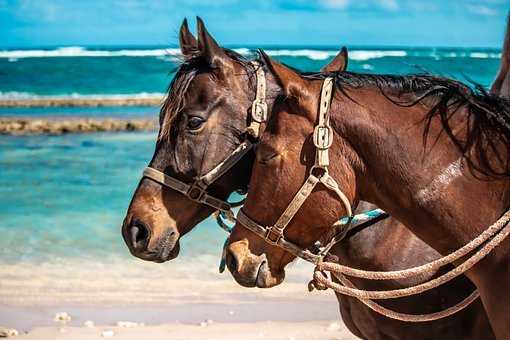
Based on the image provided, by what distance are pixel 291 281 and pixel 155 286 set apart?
1180 millimetres

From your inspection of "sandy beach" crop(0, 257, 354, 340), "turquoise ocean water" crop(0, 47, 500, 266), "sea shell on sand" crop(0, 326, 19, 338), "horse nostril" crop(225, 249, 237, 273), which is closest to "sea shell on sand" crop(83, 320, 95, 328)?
"sandy beach" crop(0, 257, 354, 340)

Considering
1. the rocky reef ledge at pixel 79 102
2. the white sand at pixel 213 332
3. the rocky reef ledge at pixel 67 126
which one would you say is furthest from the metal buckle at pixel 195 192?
the rocky reef ledge at pixel 79 102

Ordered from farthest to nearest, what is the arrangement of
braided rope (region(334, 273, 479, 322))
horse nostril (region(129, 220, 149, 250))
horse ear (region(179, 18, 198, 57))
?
1. horse ear (region(179, 18, 198, 57))
2. horse nostril (region(129, 220, 149, 250))
3. braided rope (region(334, 273, 479, 322))

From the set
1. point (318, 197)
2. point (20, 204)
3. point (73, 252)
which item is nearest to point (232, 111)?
point (318, 197)

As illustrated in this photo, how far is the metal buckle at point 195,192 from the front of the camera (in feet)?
10.7

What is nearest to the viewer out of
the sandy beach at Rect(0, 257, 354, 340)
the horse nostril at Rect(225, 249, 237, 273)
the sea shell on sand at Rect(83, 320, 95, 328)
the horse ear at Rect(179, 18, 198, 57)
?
the horse nostril at Rect(225, 249, 237, 273)

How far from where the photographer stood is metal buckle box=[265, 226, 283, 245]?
2.68 meters

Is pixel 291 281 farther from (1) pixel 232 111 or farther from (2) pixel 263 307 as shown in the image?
(1) pixel 232 111

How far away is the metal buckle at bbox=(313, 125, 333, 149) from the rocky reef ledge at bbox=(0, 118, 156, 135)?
17987mm

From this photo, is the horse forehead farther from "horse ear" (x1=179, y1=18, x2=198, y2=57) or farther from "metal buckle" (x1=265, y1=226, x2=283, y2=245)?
"metal buckle" (x1=265, y1=226, x2=283, y2=245)

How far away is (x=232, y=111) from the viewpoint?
11.0ft

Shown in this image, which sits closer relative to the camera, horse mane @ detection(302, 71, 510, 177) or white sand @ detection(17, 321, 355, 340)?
horse mane @ detection(302, 71, 510, 177)

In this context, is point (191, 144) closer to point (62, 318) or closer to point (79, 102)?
point (62, 318)

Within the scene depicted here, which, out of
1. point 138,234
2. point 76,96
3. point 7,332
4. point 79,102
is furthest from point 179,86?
point 76,96
